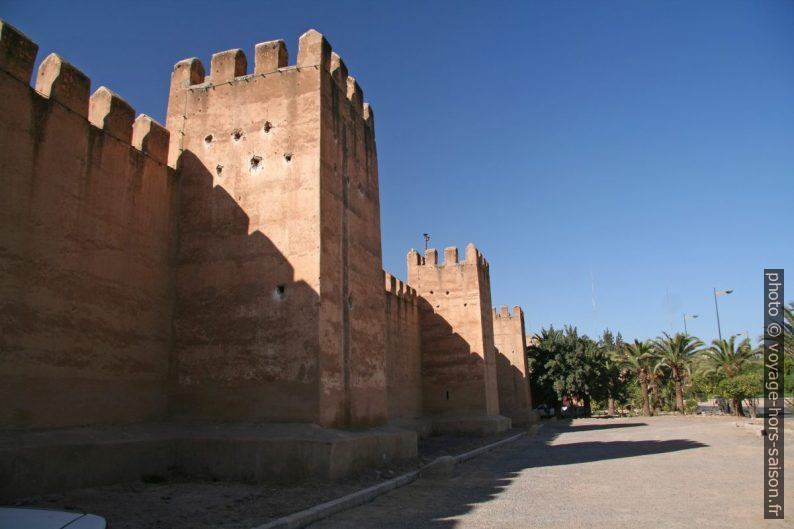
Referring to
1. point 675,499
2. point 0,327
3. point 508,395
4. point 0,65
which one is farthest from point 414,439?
point 508,395

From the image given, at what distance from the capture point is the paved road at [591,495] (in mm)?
6340

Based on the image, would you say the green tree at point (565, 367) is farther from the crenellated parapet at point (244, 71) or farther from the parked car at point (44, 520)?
the parked car at point (44, 520)

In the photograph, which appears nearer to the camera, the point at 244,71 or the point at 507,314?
the point at 244,71

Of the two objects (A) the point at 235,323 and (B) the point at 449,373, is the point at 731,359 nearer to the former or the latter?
(B) the point at 449,373

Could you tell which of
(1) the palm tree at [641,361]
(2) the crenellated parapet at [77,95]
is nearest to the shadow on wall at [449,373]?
(2) the crenellated parapet at [77,95]

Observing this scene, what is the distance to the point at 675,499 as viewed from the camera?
754 cm

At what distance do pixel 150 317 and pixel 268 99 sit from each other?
14.5 feet

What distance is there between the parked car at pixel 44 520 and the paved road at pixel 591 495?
3.66m

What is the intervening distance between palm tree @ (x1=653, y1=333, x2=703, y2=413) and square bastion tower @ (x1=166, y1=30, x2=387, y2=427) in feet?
105

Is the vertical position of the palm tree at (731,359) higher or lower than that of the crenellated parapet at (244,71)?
lower

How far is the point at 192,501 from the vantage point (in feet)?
22.8

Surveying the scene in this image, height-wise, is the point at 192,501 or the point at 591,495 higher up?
the point at 192,501

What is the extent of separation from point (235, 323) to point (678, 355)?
35.2 meters

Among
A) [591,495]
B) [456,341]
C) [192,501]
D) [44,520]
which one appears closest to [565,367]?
[456,341]
